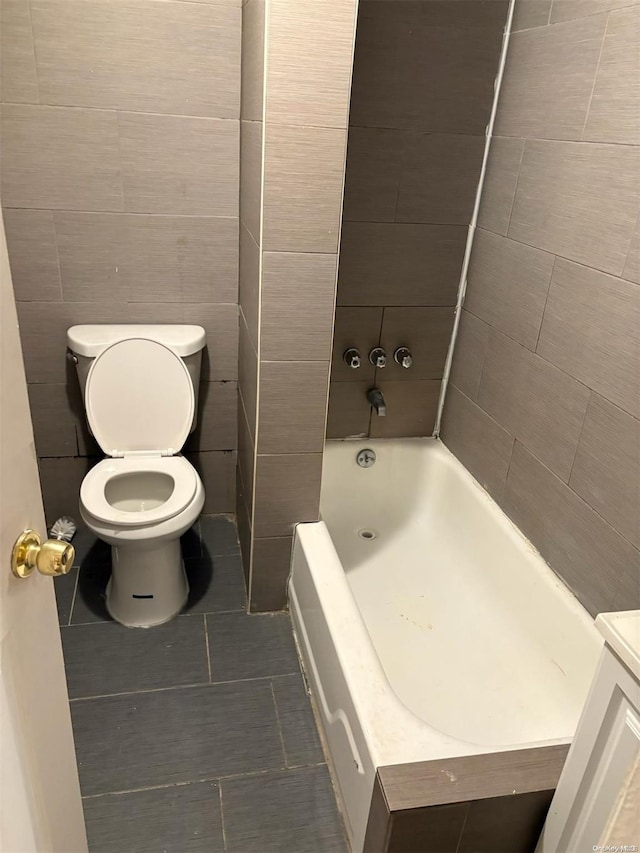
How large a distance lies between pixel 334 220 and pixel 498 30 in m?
0.92

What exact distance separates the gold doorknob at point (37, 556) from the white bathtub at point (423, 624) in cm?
86

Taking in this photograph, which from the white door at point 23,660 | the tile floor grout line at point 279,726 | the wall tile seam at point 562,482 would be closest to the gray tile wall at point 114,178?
the wall tile seam at point 562,482

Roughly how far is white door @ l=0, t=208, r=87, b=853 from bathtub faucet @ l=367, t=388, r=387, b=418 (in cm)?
161

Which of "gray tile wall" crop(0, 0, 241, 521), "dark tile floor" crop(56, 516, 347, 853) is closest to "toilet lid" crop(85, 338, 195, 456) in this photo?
"gray tile wall" crop(0, 0, 241, 521)

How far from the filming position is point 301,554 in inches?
79.1

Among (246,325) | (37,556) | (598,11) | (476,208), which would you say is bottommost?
(246,325)

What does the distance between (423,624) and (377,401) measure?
31.9 inches

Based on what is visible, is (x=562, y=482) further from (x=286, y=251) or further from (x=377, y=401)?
(x=286, y=251)

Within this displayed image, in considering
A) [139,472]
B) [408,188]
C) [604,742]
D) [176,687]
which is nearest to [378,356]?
[408,188]

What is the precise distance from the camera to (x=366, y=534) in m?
2.47

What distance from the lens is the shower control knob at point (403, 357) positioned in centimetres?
236

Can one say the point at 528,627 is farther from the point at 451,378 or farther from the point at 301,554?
the point at 451,378

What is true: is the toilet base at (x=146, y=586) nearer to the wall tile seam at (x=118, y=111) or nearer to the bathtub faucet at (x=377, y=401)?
the bathtub faucet at (x=377, y=401)

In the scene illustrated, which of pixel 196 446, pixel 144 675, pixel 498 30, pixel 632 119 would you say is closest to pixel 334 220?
pixel 632 119
